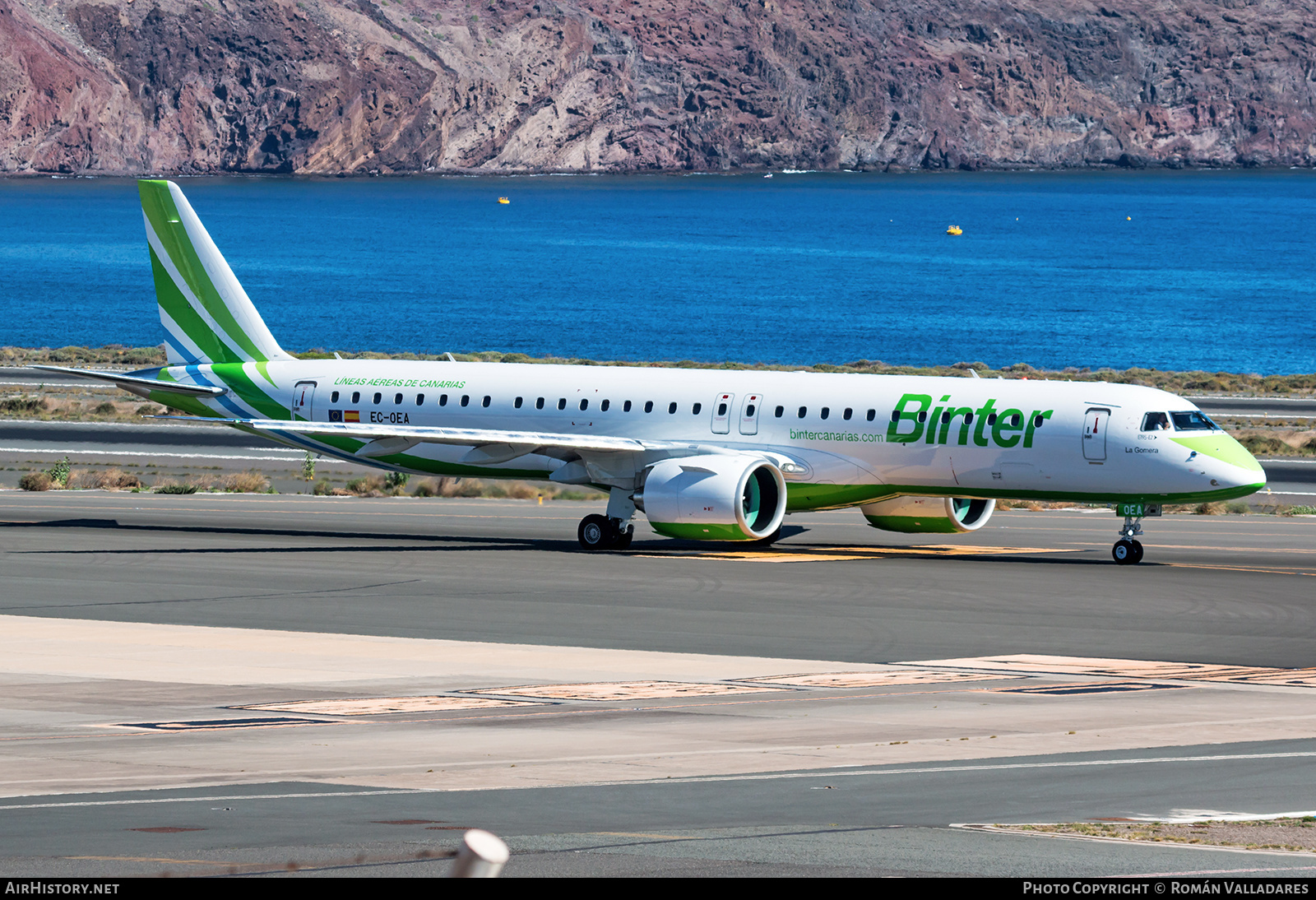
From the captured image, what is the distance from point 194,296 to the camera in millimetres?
49344

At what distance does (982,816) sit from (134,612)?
66.2 ft

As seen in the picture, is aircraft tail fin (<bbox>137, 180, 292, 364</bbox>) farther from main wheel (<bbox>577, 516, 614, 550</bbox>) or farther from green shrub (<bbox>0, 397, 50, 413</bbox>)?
green shrub (<bbox>0, 397, 50, 413</bbox>)

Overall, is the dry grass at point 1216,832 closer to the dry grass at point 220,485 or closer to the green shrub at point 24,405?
the dry grass at point 220,485

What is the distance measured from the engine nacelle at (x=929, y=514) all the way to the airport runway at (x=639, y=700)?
2.32ft

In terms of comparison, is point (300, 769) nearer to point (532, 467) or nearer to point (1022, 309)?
point (532, 467)

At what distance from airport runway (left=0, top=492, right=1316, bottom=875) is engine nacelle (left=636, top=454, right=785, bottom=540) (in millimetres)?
811

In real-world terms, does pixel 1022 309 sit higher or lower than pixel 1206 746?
higher

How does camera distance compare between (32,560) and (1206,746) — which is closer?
(1206,746)

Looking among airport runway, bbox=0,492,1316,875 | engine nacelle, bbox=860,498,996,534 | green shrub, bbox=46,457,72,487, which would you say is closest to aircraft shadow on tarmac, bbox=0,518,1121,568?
airport runway, bbox=0,492,1316,875

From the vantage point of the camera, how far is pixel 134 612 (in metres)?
32.2

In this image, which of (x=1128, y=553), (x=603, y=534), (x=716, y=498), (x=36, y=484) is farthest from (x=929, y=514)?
(x=36, y=484)

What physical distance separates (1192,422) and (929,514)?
6364mm

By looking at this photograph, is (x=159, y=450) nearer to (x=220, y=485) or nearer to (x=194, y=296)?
(x=220, y=485)
